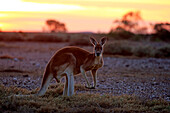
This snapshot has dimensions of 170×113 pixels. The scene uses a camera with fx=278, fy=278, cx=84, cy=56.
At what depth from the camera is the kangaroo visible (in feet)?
22.3

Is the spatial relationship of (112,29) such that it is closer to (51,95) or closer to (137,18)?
(137,18)

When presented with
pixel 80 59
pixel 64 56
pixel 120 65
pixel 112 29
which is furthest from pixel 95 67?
pixel 112 29

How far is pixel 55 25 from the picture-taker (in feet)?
215

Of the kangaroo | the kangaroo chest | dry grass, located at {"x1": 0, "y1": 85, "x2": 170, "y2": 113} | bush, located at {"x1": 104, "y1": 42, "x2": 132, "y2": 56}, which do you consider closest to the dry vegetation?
dry grass, located at {"x1": 0, "y1": 85, "x2": 170, "y2": 113}

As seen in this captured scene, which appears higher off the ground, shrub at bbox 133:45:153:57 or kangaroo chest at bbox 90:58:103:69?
kangaroo chest at bbox 90:58:103:69

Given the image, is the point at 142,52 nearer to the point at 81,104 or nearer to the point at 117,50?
Result: the point at 117,50

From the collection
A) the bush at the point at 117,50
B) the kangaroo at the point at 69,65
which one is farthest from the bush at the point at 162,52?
the kangaroo at the point at 69,65

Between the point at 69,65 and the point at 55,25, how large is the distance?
59565 millimetres

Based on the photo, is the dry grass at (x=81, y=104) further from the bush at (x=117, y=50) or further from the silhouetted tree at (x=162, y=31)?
the silhouetted tree at (x=162, y=31)

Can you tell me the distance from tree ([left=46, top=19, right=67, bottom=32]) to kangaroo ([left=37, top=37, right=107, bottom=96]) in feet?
191

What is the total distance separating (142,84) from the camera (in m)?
9.27

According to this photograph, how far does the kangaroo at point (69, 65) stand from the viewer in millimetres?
6785

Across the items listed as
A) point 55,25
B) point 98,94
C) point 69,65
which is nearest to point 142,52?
point 98,94

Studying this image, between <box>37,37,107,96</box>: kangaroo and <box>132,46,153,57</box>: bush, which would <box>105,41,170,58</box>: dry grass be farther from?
<box>37,37,107,96</box>: kangaroo
